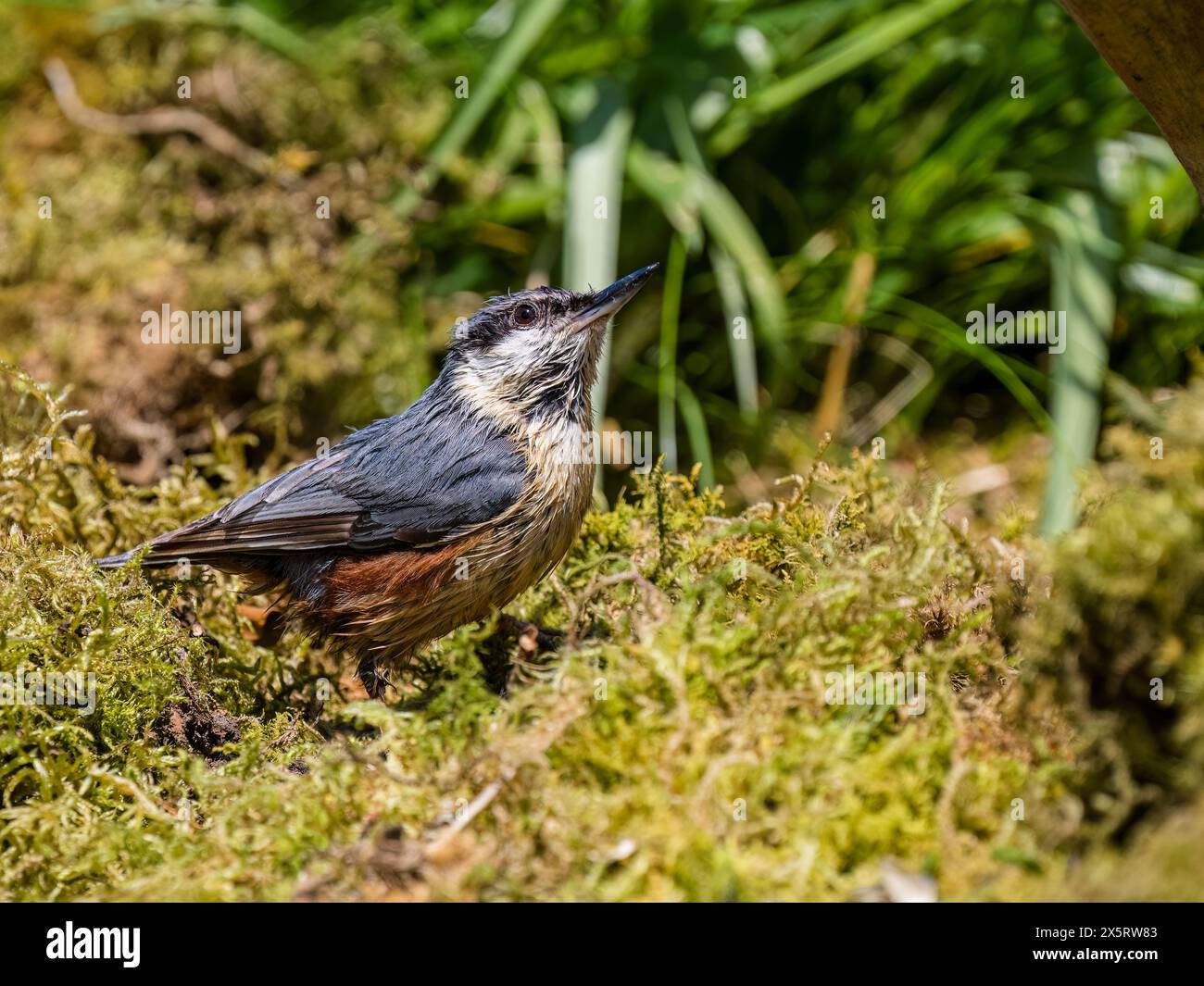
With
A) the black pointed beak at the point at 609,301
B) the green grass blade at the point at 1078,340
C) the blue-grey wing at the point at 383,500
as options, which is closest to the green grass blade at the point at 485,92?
the black pointed beak at the point at 609,301

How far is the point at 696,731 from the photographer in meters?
2.43

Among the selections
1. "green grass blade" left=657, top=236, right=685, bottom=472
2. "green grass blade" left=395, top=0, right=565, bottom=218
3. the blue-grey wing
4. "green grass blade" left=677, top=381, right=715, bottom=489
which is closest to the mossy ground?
the blue-grey wing

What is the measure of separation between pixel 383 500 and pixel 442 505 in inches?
7.6

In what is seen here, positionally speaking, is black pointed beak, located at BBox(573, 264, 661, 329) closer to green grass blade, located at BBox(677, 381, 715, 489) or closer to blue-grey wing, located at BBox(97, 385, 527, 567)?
blue-grey wing, located at BBox(97, 385, 527, 567)

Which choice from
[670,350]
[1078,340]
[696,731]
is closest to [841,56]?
[670,350]

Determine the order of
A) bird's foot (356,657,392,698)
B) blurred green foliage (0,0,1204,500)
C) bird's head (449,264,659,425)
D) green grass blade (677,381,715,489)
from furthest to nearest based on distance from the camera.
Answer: blurred green foliage (0,0,1204,500)
green grass blade (677,381,715,489)
bird's head (449,264,659,425)
bird's foot (356,657,392,698)

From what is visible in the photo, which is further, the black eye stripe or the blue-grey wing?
the black eye stripe

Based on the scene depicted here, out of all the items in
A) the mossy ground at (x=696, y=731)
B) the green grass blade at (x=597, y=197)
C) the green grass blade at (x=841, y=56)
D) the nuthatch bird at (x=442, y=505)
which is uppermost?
the green grass blade at (x=841, y=56)

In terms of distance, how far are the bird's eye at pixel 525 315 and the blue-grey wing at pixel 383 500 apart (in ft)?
1.08

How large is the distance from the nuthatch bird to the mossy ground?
159 millimetres

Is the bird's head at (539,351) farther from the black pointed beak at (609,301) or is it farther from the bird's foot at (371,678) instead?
the bird's foot at (371,678)

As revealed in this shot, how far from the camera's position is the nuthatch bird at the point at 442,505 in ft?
10.6

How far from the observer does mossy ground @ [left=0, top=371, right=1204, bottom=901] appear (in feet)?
6.95

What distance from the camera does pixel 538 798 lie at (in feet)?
7.75
